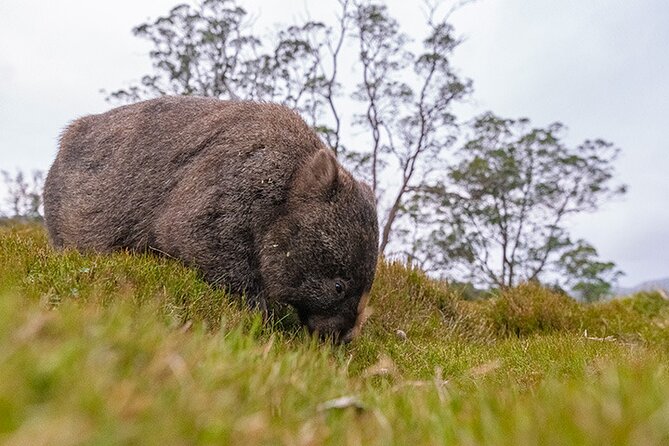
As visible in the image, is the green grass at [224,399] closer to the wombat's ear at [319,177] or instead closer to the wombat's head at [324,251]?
the wombat's head at [324,251]

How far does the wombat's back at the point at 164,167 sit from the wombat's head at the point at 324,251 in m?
0.31

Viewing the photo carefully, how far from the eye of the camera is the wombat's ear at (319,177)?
217 inches

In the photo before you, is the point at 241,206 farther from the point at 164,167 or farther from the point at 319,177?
the point at 164,167

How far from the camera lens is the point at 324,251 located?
211 inches

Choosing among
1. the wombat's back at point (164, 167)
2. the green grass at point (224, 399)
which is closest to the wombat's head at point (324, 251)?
the wombat's back at point (164, 167)

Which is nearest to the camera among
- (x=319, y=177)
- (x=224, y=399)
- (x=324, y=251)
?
(x=224, y=399)

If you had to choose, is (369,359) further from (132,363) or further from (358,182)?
(132,363)

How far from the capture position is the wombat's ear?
5.51m

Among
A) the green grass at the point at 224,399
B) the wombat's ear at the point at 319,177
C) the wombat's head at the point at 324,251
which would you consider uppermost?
the wombat's ear at the point at 319,177

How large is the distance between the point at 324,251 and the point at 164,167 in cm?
195

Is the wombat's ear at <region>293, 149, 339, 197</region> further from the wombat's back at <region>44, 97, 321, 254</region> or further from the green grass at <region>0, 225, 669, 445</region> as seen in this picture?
the green grass at <region>0, 225, 669, 445</region>

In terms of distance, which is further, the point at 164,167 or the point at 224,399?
the point at 164,167

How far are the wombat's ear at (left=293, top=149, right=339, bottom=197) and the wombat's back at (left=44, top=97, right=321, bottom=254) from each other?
20 centimetres

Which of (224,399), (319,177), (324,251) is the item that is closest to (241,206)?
(319,177)
